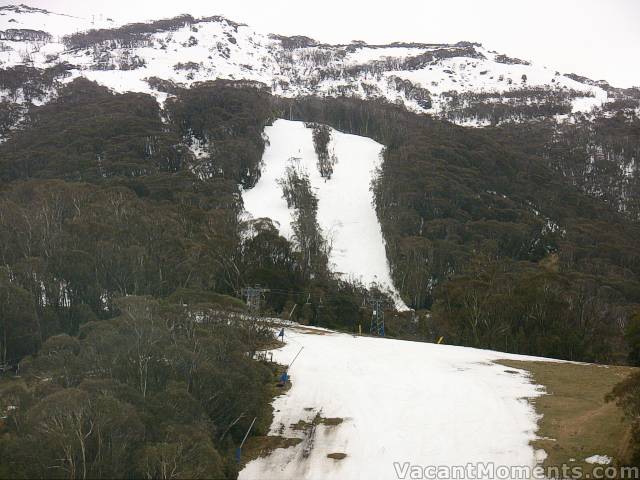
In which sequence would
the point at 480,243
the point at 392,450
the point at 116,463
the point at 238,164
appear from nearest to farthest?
1. the point at 116,463
2. the point at 392,450
3. the point at 480,243
4. the point at 238,164

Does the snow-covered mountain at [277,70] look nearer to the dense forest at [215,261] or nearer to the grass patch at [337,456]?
the dense forest at [215,261]

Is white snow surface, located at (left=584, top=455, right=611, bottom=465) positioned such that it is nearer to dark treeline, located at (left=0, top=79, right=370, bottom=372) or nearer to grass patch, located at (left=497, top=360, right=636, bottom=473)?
grass patch, located at (left=497, top=360, right=636, bottom=473)

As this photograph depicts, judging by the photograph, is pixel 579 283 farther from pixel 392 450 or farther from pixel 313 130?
pixel 313 130

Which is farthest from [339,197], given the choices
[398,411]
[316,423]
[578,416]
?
[578,416]

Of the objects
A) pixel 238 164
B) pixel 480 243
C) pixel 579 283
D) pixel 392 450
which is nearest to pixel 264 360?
pixel 392 450

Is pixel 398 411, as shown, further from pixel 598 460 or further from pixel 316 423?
pixel 598 460

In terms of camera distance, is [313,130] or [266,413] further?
[313,130]

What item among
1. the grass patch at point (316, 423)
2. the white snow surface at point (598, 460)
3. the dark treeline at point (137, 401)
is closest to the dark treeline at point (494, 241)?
the grass patch at point (316, 423)
